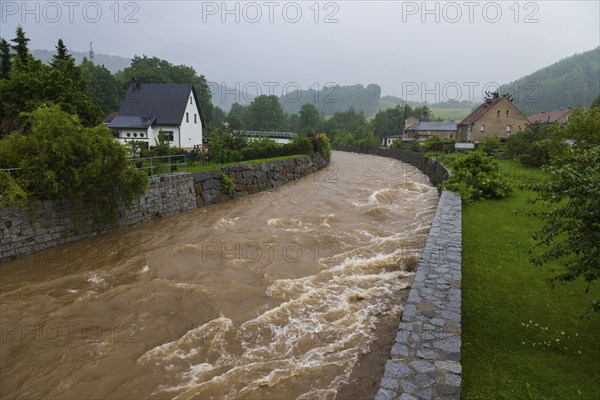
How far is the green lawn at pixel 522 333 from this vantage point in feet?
15.8

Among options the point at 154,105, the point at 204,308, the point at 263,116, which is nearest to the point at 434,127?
the point at 263,116

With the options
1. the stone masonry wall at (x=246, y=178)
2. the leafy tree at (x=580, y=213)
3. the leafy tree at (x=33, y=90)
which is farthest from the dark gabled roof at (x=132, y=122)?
the leafy tree at (x=580, y=213)

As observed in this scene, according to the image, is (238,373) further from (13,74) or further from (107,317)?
(13,74)

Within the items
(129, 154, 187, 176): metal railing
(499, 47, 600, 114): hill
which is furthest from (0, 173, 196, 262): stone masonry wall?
(499, 47, 600, 114): hill

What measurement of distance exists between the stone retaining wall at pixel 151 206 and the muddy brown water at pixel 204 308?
1.53ft

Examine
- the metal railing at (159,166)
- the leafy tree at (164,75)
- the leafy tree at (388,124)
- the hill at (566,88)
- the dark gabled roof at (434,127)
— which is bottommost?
the metal railing at (159,166)

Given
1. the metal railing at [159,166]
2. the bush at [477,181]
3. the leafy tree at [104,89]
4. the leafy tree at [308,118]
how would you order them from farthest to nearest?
1. the leafy tree at [308,118]
2. the leafy tree at [104,89]
3. the metal railing at [159,166]
4. the bush at [477,181]

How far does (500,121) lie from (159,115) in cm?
4243

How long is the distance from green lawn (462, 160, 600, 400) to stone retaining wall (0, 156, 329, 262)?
40.5 ft

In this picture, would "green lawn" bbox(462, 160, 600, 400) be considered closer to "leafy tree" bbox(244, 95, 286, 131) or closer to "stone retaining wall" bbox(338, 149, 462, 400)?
"stone retaining wall" bbox(338, 149, 462, 400)

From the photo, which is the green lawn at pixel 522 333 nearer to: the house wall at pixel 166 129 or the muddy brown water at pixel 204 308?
the muddy brown water at pixel 204 308

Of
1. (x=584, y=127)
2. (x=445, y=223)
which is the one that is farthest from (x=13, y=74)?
(x=584, y=127)

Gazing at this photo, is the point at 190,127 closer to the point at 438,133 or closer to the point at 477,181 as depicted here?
the point at 477,181

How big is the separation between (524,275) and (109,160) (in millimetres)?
12633
